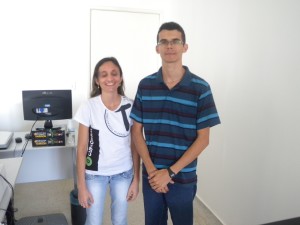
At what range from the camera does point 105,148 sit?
1.45 meters

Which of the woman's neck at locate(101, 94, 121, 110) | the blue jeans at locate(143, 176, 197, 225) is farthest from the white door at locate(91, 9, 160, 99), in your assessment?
the blue jeans at locate(143, 176, 197, 225)

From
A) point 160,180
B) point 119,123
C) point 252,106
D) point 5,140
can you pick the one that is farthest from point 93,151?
point 5,140

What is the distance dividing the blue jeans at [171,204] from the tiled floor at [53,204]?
3.31 ft

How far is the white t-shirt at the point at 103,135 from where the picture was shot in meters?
1.44

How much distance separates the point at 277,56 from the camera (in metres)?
1.63

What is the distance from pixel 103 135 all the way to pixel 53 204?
175 centimetres

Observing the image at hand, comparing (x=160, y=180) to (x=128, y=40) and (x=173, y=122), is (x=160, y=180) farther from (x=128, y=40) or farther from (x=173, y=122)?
(x=128, y=40)

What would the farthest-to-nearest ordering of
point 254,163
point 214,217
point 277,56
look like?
point 214,217 → point 254,163 → point 277,56

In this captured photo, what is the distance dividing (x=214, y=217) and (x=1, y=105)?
105 inches

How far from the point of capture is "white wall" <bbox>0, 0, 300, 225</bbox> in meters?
1.59

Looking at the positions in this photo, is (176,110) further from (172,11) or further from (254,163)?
(172,11)

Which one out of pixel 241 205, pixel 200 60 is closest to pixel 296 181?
pixel 241 205

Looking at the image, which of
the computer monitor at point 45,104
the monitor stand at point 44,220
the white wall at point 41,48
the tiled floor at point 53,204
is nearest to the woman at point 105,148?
the monitor stand at point 44,220

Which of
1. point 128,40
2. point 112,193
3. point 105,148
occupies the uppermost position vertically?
point 128,40
